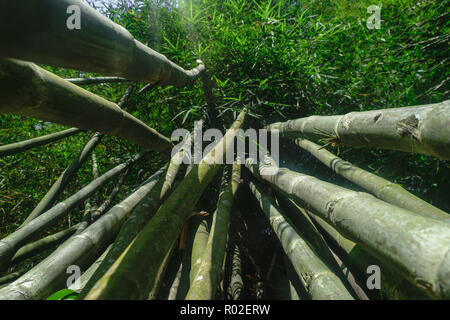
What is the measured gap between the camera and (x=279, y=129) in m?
1.67

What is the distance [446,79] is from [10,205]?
12.5 feet

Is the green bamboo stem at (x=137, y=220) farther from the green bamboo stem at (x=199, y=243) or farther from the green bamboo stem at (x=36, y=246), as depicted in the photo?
the green bamboo stem at (x=36, y=246)

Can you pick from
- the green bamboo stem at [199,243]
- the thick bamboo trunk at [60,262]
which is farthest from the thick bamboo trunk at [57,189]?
the green bamboo stem at [199,243]

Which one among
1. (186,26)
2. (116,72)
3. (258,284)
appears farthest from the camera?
(186,26)

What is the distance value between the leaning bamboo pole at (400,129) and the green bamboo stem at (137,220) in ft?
2.90

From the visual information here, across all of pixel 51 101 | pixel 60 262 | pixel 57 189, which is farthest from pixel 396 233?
pixel 57 189

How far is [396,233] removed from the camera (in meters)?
0.44

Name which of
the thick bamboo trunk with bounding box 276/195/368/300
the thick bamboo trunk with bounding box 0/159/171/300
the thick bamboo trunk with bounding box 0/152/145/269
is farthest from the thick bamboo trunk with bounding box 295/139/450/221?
the thick bamboo trunk with bounding box 0/152/145/269

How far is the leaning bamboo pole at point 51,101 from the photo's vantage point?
48 centimetres

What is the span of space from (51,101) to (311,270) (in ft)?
3.23

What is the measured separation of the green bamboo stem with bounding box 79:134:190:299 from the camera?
793mm
